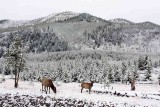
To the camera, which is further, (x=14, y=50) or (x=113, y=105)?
(x=14, y=50)

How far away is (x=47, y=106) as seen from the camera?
1289 inches

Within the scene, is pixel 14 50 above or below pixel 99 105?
above

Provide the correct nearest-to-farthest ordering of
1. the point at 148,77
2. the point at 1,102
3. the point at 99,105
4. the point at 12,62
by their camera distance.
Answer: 1. the point at 1,102
2. the point at 99,105
3. the point at 12,62
4. the point at 148,77

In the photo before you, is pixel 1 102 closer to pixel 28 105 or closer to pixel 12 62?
pixel 28 105

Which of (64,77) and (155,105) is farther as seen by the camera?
(64,77)

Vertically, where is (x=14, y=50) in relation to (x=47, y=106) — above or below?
above

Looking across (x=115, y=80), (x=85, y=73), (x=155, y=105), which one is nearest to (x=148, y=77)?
(x=115, y=80)

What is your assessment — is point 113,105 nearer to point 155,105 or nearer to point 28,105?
point 155,105

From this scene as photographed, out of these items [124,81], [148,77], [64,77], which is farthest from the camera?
[148,77]

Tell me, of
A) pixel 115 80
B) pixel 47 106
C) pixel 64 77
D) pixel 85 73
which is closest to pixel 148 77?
pixel 115 80

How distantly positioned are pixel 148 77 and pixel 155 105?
293 feet

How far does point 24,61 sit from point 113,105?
24.7 m

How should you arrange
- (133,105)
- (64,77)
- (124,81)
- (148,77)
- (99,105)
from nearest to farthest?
(99,105)
(133,105)
(64,77)
(124,81)
(148,77)

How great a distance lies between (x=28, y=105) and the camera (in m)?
32.4
